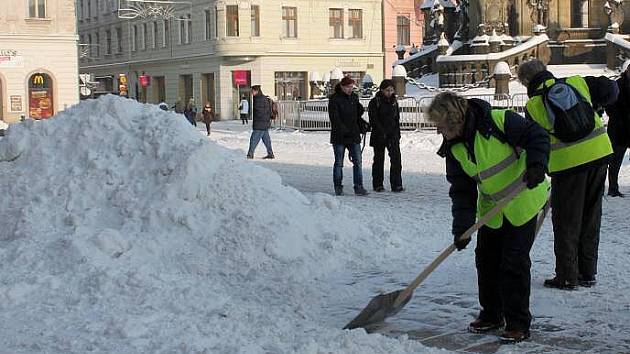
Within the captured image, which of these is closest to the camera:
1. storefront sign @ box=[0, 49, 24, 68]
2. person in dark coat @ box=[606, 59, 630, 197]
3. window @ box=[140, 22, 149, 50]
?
person in dark coat @ box=[606, 59, 630, 197]

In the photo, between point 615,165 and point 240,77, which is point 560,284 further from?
point 240,77

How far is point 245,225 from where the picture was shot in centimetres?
826

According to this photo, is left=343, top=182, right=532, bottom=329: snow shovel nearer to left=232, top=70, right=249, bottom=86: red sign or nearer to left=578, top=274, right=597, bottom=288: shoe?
left=578, top=274, right=597, bottom=288: shoe

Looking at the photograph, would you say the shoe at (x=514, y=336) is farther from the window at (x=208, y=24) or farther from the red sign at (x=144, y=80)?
the red sign at (x=144, y=80)

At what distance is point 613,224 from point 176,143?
4837 millimetres

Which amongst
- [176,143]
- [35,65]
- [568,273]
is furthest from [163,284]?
[35,65]

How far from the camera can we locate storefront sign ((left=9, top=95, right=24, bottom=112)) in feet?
139

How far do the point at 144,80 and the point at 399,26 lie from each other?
53.2 ft

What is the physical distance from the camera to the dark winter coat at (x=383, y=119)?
44.4 feet

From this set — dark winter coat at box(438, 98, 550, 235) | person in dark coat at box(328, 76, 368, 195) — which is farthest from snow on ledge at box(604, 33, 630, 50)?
dark winter coat at box(438, 98, 550, 235)

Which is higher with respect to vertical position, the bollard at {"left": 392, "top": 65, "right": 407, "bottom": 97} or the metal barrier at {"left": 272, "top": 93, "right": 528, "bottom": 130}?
the bollard at {"left": 392, "top": 65, "right": 407, "bottom": 97}

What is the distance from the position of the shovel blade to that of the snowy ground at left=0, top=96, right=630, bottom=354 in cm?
8

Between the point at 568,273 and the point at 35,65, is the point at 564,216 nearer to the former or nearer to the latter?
the point at 568,273

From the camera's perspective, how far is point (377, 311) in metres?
6.13
